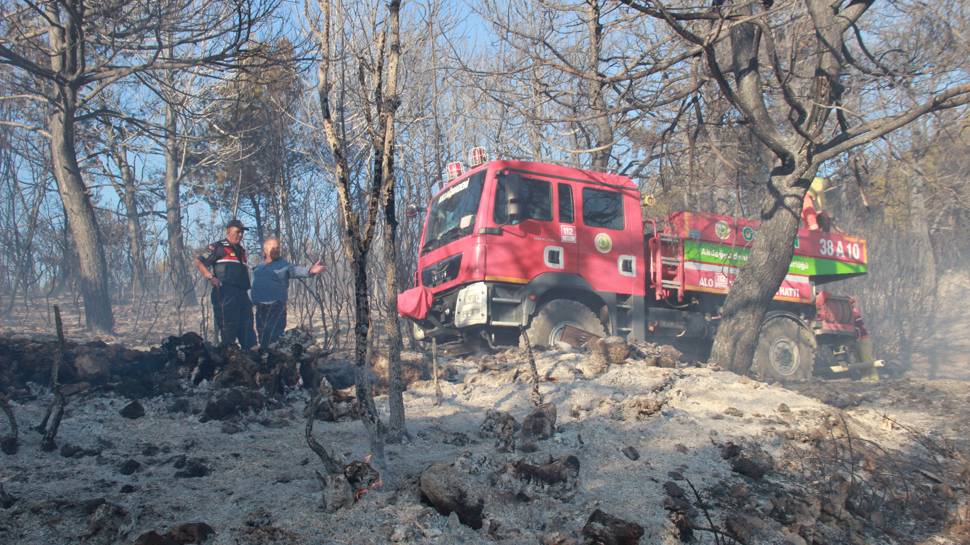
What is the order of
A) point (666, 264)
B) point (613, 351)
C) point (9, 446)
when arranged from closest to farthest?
point (9, 446) → point (613, 351) → point (666, 264)

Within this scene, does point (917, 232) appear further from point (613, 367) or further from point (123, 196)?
point (123, 196)

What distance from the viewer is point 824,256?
1045cm

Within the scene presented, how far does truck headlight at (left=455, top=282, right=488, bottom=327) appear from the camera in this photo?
780 cm

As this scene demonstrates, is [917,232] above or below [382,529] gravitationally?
above

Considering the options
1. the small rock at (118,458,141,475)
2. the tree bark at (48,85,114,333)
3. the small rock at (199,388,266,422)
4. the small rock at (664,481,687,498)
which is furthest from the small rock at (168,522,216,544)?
the tree bark at (48,85,114,333)

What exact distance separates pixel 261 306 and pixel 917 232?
18764mm

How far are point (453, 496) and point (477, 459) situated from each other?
0.77 meters

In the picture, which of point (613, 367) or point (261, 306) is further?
point (261, 306)

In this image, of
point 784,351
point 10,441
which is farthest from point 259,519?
point 784,351

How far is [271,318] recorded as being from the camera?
27.0ft

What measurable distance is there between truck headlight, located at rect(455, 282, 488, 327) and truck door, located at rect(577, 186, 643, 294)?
1.41m

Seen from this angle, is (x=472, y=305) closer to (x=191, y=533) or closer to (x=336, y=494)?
(x=336, y=494)

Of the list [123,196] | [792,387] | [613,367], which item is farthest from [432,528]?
[123,196]

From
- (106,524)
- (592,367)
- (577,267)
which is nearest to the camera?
(106,524)
